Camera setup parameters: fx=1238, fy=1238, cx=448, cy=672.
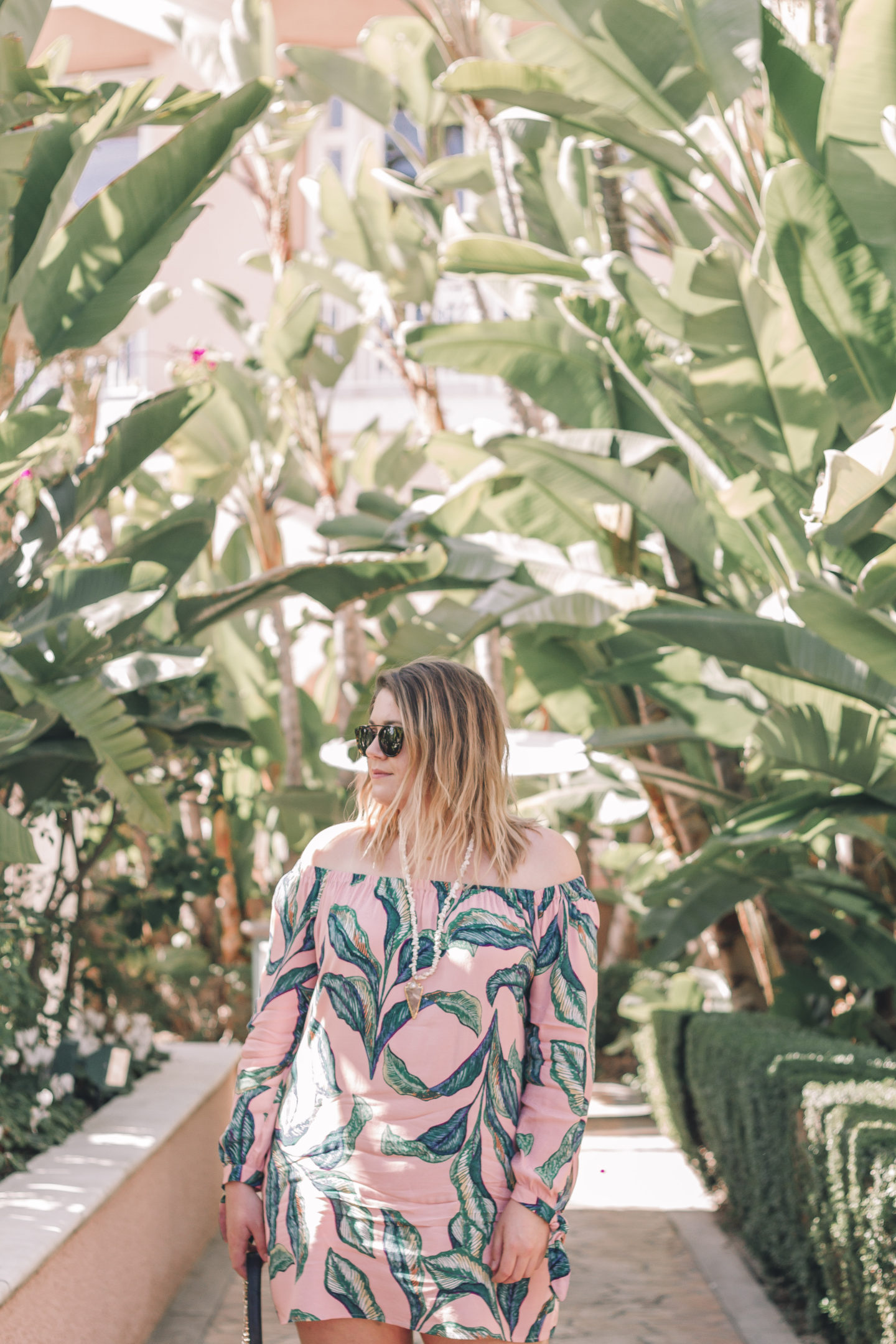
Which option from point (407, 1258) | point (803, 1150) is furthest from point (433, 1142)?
point (803, 1150)

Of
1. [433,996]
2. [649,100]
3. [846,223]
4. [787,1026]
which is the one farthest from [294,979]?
[787,1026]

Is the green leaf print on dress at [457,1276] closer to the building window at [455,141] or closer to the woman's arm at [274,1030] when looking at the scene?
the woman's arm at [274,1030]

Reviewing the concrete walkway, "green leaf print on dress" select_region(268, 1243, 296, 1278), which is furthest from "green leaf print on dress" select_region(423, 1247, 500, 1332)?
the concrete walkway

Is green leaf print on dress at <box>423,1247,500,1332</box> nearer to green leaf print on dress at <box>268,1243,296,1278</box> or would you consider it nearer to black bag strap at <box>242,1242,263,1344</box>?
green leaf print on dress at <box>268,1243,296,1278</box>

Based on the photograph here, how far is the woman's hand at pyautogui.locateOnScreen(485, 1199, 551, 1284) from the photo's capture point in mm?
1888

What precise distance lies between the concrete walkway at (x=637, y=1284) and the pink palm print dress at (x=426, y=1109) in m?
2.20

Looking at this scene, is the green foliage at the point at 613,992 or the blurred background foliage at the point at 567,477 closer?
the blurred background foliage at the point at 567,477

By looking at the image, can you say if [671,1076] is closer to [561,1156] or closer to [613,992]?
[613,992]

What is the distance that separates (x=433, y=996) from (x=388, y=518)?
3541 millimetres

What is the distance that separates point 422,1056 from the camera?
1.92 metres

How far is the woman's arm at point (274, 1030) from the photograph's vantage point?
2064mm

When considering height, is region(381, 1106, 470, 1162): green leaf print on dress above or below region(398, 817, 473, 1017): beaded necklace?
below

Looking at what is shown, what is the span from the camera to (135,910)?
17.2 ft

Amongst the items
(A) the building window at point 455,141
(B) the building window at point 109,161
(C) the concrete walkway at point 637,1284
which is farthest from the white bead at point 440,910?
(A) the building window at point 455,141
